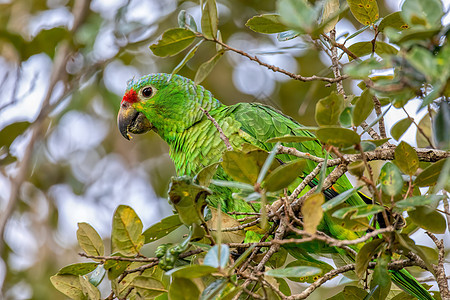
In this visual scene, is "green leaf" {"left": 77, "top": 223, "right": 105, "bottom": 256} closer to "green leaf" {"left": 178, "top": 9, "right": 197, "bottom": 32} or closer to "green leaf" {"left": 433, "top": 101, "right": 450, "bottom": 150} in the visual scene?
"green leaf" {"left": 178, "top": 9, "right": 197, "bottom": 32}

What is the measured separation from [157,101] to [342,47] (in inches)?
55.8

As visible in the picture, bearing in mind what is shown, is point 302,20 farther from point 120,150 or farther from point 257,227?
point 120,150

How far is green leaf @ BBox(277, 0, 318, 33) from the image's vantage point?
3.01 ft

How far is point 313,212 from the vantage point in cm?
101

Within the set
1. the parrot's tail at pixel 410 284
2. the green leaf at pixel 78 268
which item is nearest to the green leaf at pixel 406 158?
the parrot's tail at pixel 410 284

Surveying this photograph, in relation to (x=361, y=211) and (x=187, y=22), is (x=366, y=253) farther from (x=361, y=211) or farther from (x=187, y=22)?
(x=187, y=22)

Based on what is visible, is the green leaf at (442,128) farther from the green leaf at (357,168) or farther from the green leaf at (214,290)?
the green leaf at (214,290)

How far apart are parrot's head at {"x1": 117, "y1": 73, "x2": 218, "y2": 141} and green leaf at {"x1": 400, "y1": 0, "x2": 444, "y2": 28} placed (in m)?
1.73

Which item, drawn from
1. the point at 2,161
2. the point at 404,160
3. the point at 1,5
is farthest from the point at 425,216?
the point at 1,5

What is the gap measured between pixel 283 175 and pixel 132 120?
1743mm

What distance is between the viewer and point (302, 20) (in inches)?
36.1

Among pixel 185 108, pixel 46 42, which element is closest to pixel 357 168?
pixel 185 108

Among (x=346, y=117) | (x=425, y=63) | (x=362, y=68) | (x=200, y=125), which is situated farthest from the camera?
(x=200, y=125)

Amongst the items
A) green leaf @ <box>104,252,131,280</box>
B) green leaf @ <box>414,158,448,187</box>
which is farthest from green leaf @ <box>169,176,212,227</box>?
green leaf @ <box>414,158,448,187</box>
